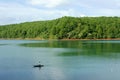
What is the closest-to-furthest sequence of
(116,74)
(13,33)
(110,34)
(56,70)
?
(116,74), (56,70), (110,34), (13,33)

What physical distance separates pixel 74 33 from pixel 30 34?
3829 centimetres

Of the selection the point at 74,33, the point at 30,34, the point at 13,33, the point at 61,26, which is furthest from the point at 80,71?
the point at 13,33

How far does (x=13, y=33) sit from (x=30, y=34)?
54.6ft

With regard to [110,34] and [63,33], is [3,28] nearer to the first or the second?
[63,33]

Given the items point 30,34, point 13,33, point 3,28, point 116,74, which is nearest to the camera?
point 116,74

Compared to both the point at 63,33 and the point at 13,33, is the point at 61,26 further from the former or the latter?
the point at 13,33

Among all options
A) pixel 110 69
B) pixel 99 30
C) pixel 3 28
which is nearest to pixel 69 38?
pixel 99 30

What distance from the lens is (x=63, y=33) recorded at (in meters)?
136

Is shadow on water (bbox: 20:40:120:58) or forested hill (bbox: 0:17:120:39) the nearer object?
shadow on water (bbox: 20:40:120:58)

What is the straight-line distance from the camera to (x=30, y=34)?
163 metres

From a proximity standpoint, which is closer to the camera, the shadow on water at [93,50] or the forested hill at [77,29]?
the shadow on water at [93,50]

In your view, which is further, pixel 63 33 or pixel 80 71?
pixel 63 33

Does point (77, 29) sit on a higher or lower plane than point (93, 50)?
higher

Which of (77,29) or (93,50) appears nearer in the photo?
(93,50)
